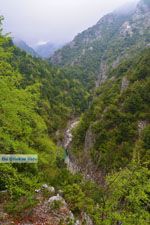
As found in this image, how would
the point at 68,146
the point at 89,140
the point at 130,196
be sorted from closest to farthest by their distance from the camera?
the point at 130,196, the point at 89,140, the point at 68,146

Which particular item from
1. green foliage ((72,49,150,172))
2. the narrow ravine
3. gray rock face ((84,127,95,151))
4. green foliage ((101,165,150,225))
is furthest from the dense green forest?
the narrow ravine

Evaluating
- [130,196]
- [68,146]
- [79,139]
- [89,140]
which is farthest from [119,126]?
[130,196]

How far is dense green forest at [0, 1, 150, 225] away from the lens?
18.6m

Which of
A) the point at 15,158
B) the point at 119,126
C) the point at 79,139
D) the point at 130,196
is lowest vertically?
the point at 79,139

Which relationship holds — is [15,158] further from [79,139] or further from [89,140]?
[79,139]

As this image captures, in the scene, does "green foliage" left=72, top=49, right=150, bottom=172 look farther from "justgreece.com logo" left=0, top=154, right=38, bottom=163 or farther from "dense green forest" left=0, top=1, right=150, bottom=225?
"justgreece.com logo" left=0, top=154, right=38, bottom=163

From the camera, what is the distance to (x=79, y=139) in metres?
88.2

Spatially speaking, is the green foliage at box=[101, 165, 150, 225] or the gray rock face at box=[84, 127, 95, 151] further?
the gray rock face at box=[84, 127, 95, 151]

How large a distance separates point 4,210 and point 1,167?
3.99 m

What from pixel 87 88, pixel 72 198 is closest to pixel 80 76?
pixel 87 88

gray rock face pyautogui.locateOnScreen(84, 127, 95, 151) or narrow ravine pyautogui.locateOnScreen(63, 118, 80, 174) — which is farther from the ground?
gray rock face pyautogui.locateOnScreen(84, 127, 95, 151)

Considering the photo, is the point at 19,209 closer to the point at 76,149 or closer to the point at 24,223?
the point at 24,223

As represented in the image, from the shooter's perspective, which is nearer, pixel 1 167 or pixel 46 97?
pixel 1 167

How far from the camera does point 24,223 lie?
1898cm
